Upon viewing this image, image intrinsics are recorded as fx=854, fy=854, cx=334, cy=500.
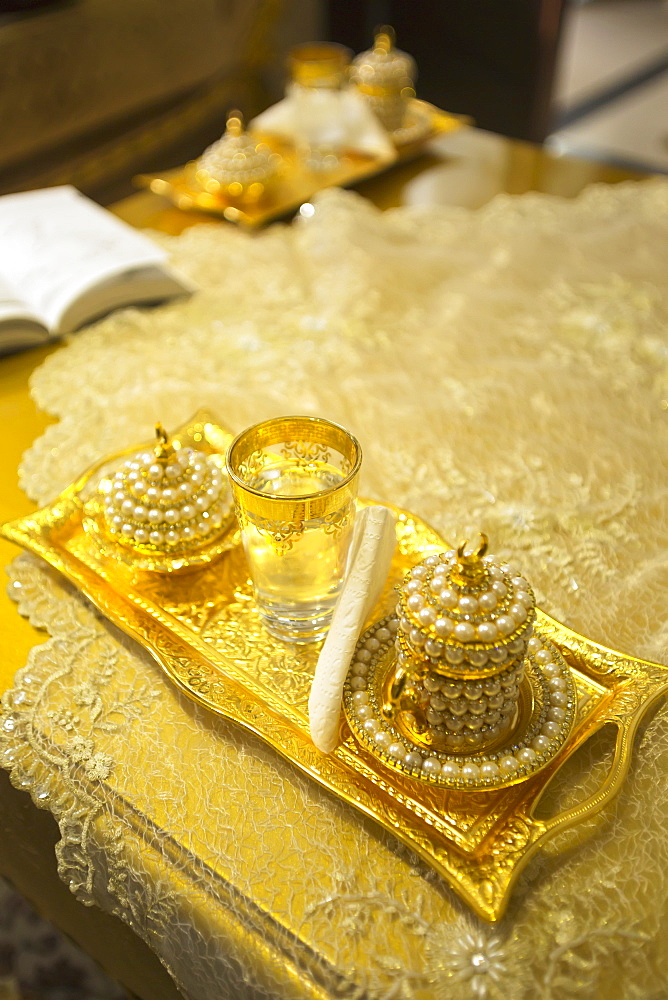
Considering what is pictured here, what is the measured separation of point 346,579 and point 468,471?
0.34 meters

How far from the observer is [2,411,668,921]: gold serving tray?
1.76 ft

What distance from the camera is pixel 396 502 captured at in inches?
34.1

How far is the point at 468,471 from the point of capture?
91 cm

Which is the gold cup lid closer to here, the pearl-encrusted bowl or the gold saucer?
the pearl-encrusted bowl

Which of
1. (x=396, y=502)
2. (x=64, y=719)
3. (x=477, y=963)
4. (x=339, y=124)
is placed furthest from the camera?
(x=339, y=124)

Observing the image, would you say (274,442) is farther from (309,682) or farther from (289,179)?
(289,179)

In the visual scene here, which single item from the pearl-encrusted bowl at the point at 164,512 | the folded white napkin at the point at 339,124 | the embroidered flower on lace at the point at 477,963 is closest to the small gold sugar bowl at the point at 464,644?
the embroidered flower on lace at the point at 477,963

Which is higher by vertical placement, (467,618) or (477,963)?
(467,618)

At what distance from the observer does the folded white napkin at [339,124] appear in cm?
155

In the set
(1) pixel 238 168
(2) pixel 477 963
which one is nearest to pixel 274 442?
(2) pixel 477 963

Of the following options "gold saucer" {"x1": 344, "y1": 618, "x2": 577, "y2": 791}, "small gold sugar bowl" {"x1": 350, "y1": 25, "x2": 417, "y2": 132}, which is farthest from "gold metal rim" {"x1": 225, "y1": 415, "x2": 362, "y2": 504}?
"small gold sugar bowl" {"x1": 350, "y1": 25, "x2": 417, "y2": 132}

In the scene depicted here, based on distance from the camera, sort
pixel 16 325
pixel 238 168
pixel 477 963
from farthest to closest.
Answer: pixel 238 168 → pixel 16 325 → pixel 477 963

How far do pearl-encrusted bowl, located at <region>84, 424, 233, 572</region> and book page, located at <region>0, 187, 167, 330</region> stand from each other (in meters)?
0.49

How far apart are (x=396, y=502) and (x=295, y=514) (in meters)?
0.28
